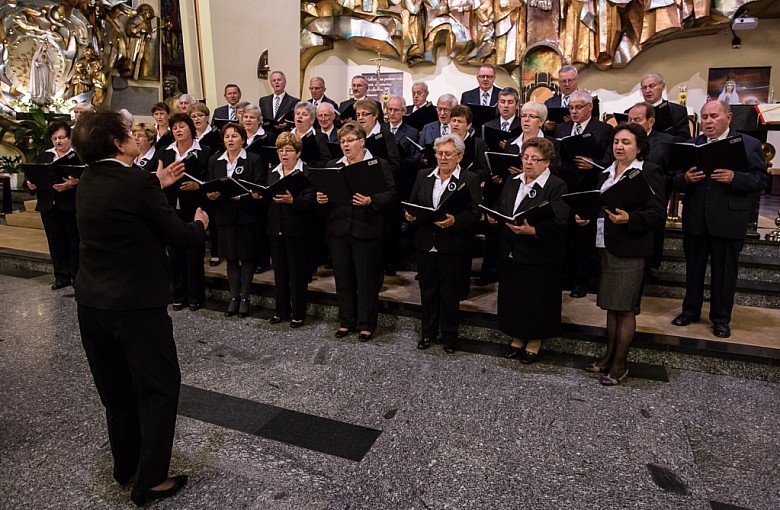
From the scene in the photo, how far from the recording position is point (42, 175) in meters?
5.16

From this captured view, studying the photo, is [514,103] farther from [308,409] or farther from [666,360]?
[308,409]

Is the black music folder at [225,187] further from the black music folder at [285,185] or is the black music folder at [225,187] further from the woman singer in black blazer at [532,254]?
the woman singer in black blazer at [532,254]

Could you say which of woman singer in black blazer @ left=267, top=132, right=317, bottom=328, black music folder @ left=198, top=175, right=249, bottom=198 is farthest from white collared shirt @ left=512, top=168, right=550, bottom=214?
black music folder @ left=198, top=175, right=249, bottom=198

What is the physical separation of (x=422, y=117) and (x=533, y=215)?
2.13 m

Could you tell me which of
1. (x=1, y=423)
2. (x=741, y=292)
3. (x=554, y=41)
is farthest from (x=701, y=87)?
(x=1, y=423)

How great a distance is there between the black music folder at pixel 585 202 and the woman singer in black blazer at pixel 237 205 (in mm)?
2297

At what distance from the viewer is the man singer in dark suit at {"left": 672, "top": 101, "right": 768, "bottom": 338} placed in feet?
11.9

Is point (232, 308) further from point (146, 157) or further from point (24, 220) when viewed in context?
point (24, 220)

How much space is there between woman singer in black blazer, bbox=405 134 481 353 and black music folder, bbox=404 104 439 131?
4.46 feet

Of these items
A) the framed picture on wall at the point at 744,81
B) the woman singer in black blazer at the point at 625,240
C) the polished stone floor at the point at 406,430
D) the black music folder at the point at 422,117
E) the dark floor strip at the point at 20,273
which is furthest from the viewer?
the framed picture on wall at the point at 744,81

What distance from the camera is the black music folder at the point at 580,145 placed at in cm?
382

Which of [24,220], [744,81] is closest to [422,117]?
[24,220]

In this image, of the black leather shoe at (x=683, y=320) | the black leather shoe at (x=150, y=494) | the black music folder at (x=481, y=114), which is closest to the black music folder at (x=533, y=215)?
the black leather shoe at (x=683, y=320)

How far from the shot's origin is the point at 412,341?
4062 mm
